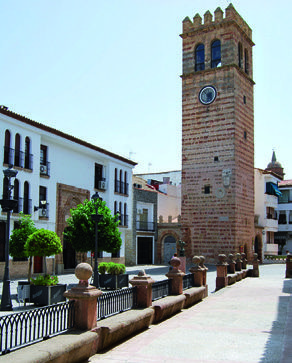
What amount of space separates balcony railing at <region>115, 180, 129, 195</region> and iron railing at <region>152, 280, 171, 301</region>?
2094 cm

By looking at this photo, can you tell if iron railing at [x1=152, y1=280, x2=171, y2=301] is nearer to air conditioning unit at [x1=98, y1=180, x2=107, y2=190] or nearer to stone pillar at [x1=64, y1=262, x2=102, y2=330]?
stone pillar at [x1=64, y1=262, x2=102, y2=330]

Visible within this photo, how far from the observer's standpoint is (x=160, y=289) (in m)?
11.6

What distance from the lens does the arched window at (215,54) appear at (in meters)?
34.6

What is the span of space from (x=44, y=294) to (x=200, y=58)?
27087mm

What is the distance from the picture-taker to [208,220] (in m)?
33.6

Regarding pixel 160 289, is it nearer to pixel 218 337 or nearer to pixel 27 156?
pixel 218 337

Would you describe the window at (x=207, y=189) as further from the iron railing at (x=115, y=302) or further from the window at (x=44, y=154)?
the iron railing at (x=115, y=302)

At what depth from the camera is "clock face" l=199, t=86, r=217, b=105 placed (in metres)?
→ 34.1

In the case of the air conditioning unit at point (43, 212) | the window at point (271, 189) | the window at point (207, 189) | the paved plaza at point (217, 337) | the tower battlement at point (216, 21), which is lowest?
the paved plaza at point (217, 337)

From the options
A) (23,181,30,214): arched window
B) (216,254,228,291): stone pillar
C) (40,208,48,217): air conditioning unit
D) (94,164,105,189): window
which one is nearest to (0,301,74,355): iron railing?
(216,254,228,291): stone pillar

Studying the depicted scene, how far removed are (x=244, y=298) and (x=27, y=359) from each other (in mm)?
10564

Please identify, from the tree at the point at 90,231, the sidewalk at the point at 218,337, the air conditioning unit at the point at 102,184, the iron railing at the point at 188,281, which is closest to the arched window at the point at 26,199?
the tree at the point at 90,231

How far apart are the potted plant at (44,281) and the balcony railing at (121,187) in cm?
1903

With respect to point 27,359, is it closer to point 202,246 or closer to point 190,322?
point 190,322
